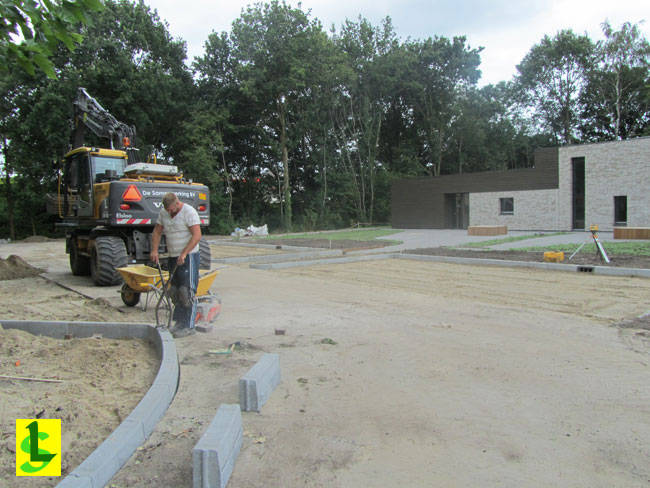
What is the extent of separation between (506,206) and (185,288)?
1129 inches

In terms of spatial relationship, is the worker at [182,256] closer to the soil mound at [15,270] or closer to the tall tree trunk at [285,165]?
the soil mound at [15,270]

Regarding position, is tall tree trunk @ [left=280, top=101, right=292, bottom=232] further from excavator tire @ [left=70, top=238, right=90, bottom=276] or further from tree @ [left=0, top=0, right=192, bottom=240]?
excavator tire @ [left=70, top=238, right=90, bottom=276]

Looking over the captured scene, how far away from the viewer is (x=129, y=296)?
7.89 m

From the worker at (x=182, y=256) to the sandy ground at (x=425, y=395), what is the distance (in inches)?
16.2

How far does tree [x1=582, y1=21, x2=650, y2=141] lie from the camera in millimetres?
37406

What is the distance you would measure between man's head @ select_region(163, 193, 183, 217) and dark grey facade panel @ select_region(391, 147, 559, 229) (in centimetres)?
2781

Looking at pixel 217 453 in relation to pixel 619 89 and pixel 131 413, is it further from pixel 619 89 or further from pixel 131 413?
pixel 619 89

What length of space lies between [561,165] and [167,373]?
29555mm

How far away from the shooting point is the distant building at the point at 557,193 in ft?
85.9

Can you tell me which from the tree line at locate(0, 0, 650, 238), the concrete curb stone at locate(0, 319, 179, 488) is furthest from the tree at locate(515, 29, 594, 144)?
the concrete curb stone at locate(0, 319, 179, 488)

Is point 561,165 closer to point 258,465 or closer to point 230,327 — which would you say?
point 230,327

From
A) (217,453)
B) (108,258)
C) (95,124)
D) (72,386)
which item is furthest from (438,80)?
(217,453)

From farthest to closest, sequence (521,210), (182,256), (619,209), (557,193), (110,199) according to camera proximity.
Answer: (521,210)
(557,193)
(619,209)
(110,199)
(182,256)

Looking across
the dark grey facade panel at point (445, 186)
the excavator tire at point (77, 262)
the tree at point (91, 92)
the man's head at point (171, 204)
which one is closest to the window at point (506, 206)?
the dark grey facade panel at point (445, 186)
